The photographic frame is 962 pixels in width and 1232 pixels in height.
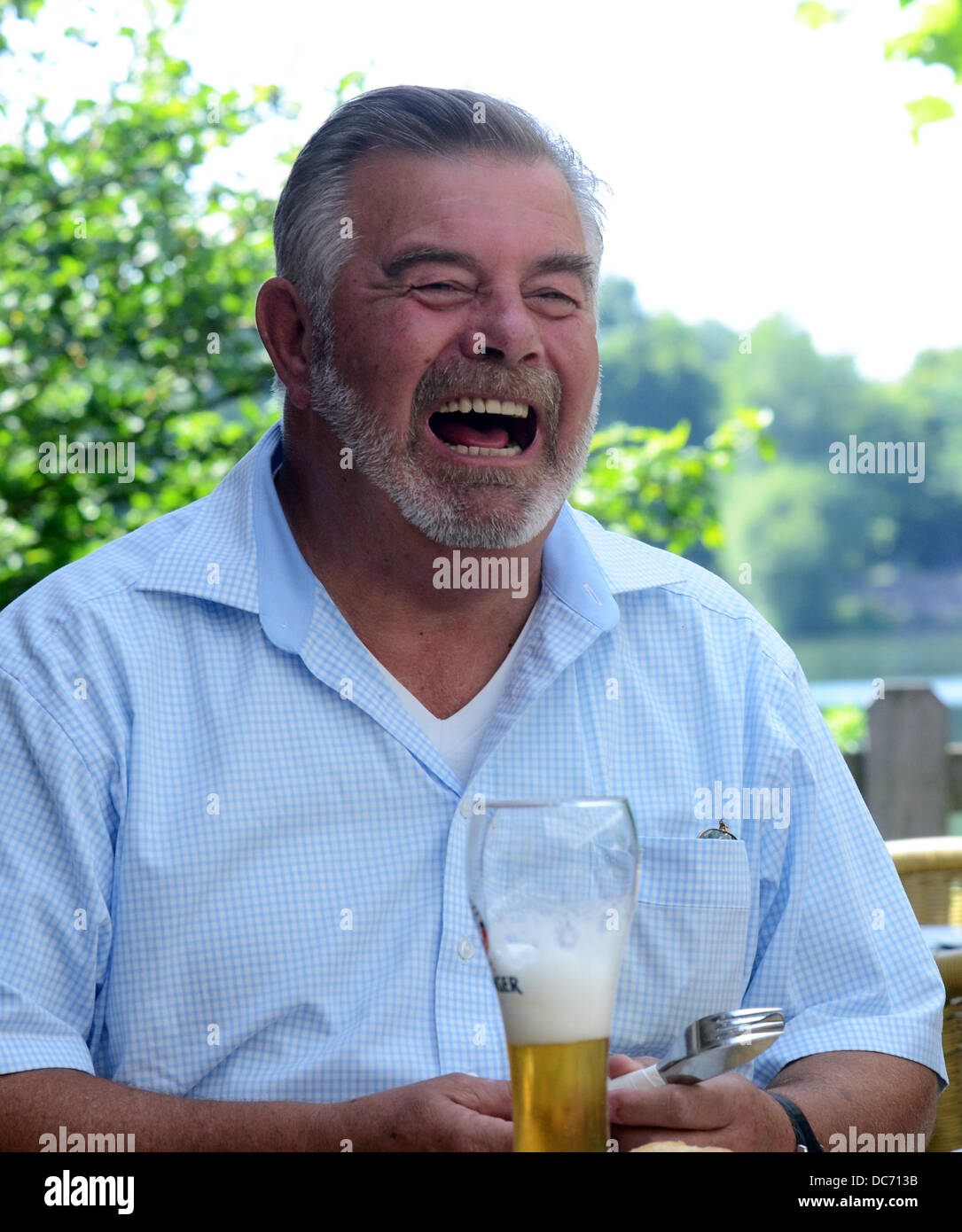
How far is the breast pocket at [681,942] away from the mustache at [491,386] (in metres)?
0.62

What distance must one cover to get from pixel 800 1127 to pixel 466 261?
1177 millimetres

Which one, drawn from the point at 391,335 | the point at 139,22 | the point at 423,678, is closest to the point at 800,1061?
the point at 423,678

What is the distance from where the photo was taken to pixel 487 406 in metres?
1.94

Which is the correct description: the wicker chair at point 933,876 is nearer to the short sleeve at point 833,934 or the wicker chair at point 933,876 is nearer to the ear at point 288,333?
the short sleeve at point 833,934

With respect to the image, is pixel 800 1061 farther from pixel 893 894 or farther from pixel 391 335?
pixel 391 335

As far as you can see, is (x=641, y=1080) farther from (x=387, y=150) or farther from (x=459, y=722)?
(x=387, y=150)

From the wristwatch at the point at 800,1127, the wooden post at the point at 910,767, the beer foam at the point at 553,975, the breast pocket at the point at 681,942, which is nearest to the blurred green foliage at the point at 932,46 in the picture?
the wooden post at the point at 910,767

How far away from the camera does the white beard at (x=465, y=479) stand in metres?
1.94

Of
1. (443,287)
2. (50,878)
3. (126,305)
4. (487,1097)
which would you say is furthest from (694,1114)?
(126,305)

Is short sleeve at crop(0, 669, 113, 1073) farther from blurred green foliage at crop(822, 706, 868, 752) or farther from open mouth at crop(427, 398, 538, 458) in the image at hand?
blurred green foliage at crop(822, 706, 868, 752)

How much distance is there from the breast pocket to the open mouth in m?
0.58

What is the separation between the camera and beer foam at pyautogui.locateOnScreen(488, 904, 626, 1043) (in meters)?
1.07

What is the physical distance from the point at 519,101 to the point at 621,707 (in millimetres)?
945

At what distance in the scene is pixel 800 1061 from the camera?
5.73 ft
